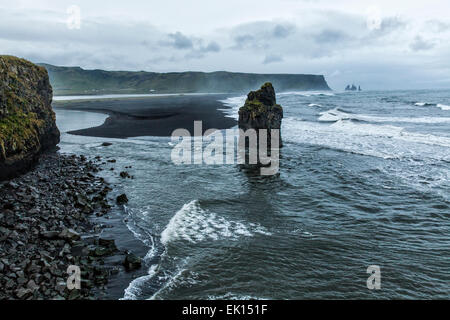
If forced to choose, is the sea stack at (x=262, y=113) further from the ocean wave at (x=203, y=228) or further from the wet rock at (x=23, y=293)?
the wet rock at (x=23, y=293)

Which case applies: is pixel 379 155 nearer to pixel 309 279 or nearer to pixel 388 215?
pixel 388 215

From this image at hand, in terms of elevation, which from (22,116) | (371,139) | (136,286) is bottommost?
(136,286)

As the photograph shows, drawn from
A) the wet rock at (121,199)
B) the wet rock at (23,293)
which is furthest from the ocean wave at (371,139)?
the wet rock at (23,293)

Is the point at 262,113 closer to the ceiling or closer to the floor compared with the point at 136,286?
closer to the ceiling

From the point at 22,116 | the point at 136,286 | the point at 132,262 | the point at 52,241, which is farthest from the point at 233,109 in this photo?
the point at 136,286

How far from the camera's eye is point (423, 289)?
11.2 m

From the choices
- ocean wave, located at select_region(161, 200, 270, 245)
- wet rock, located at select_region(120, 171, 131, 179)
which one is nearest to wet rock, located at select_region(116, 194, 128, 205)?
ocean wave, located at select_region(161, 200, 270, 245)

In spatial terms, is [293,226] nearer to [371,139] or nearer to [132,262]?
[132,262]

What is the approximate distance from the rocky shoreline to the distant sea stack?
1.74 metres

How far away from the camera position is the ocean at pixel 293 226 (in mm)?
11383

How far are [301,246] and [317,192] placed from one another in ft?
27.4

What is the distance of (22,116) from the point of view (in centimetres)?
2595

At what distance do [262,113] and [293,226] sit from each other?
22526 mm
